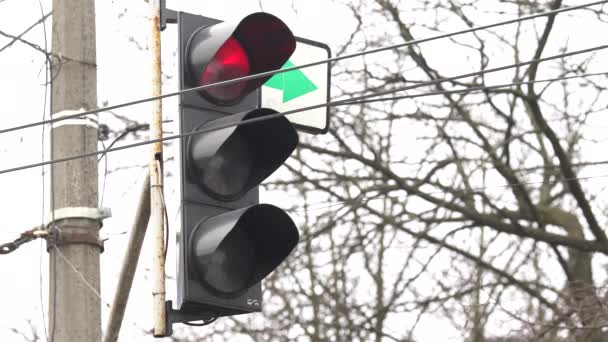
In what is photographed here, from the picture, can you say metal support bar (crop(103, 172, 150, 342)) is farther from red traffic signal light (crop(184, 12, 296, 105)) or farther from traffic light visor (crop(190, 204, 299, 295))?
traffic light visor (crop(190, 204, 299, 295))

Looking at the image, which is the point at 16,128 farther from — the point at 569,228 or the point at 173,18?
the point at 569,228

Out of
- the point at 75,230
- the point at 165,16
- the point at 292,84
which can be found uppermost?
the point at 165,16

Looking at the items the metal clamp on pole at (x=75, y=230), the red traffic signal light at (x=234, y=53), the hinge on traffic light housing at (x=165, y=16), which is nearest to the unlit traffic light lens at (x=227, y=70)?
the red traffic signal light at (x=234, y=53)

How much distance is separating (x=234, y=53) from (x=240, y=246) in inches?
31.8

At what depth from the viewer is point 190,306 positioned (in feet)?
17.9

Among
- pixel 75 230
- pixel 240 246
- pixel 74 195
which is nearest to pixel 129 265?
pixel 75 230

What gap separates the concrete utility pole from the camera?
6527 mm

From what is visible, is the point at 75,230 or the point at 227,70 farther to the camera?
the point at 75,230

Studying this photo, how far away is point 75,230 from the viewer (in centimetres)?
661

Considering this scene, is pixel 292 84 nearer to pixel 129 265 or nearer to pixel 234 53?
pixel 234 53

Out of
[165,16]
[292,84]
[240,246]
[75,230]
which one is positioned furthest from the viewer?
[75,230]

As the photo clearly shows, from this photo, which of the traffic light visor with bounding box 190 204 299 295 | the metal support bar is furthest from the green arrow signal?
the traffic light visor with bounding box 190 204 299 295

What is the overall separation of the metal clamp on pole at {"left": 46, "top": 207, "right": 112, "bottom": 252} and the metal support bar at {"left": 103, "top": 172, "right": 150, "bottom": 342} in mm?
175

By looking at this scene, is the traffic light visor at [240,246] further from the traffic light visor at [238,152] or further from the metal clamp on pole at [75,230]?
the metal clamp on pole at [75,230]
